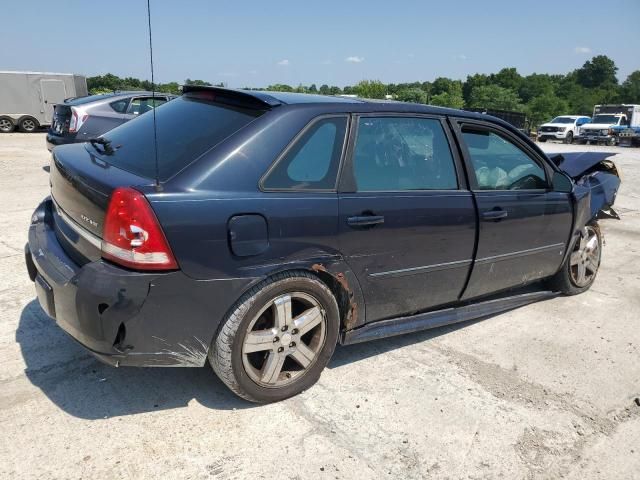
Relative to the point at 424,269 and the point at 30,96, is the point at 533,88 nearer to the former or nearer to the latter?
the point at 30,96

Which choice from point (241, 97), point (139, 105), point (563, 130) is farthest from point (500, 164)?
point (563, 130)

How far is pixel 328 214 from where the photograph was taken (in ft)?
8.85

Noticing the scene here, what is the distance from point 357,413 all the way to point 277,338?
23.6 inches

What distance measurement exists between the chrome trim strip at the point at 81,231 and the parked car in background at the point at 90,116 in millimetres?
6167

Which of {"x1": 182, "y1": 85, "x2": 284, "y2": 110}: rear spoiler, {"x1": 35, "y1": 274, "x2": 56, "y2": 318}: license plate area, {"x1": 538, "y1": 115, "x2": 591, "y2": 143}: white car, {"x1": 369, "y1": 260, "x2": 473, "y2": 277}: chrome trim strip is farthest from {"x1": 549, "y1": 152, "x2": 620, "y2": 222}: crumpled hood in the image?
{"x1": 538, "y1": 115, "x2": 591, "y2": 143}: white car

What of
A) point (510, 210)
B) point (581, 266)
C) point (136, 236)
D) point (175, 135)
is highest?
point (175, 135)

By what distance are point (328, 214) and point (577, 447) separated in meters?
1.75

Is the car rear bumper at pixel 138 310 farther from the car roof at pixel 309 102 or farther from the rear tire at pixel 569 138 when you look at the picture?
the rear tire at pixel 569 138

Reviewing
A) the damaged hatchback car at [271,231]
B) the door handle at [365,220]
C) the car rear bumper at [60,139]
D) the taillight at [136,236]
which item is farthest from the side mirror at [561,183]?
the car rear bumper at [60,139]

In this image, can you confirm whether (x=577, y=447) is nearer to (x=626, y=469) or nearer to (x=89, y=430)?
(x=626, y=469)

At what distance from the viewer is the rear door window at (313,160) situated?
2609 millimetres

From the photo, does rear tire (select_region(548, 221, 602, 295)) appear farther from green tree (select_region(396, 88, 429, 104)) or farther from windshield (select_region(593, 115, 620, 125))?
windshield (select_region(593, 115, 620, 125))

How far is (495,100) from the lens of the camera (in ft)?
173

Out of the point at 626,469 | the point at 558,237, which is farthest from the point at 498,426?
the point at 558,237
